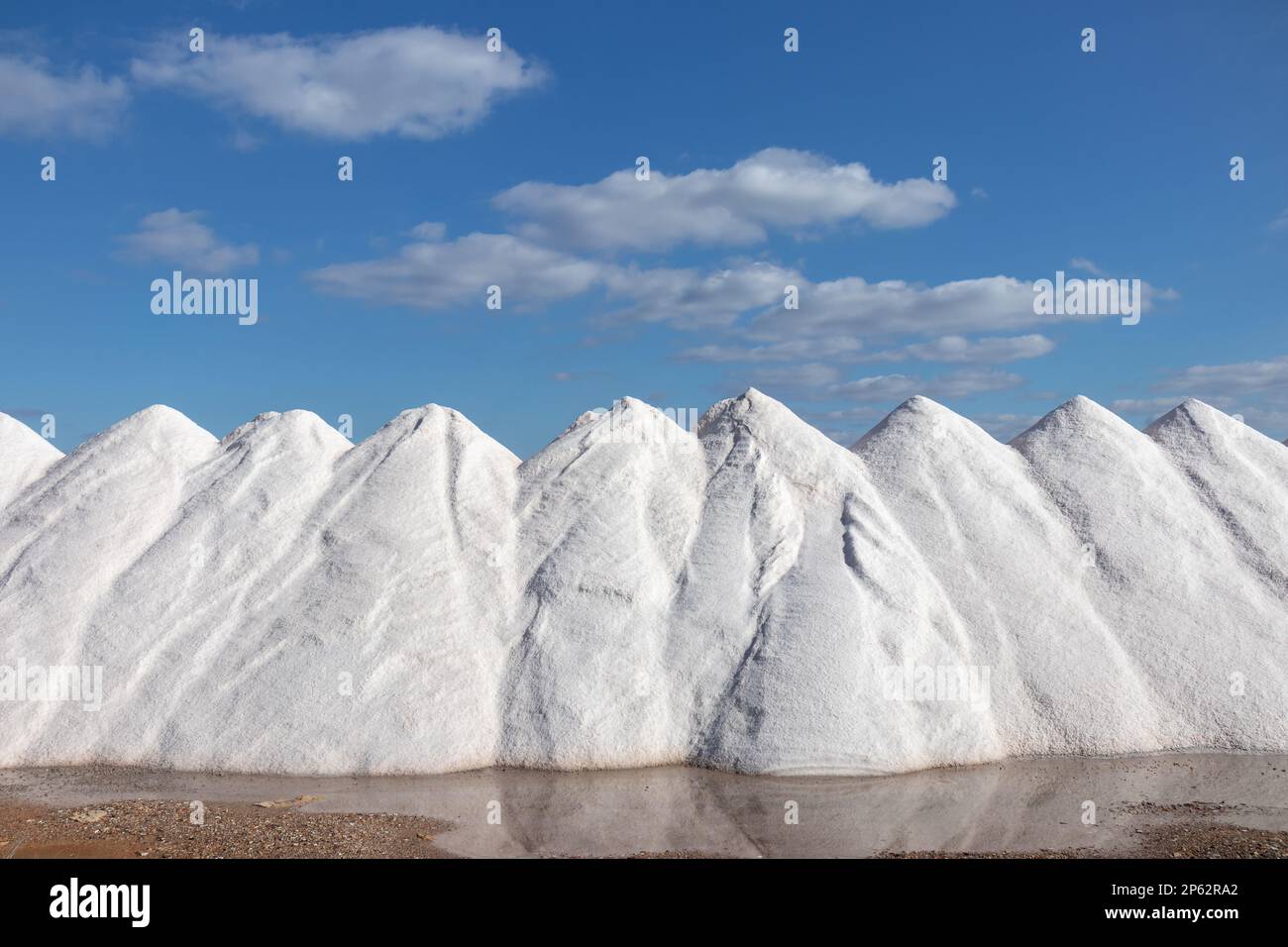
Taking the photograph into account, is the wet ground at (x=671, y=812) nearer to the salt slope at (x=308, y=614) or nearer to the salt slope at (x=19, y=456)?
the salt slope at (x=308, y=614)

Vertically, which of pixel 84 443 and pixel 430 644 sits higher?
pixel 84 443

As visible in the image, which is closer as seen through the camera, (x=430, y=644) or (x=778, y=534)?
(x=430, y=644)

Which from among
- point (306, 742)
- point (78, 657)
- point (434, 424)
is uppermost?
point (434, 424)

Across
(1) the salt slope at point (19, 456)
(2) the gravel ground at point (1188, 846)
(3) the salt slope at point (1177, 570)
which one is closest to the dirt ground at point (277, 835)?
(2) the gravel ground at point (1188, 846)

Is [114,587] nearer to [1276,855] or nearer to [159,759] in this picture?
[159,759]

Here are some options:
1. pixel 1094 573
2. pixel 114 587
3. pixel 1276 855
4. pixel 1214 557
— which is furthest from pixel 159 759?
pixel 1214 557

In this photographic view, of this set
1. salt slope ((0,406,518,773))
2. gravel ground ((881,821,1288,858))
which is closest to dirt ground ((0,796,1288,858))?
gravel ground ((881,821,1288,858))
